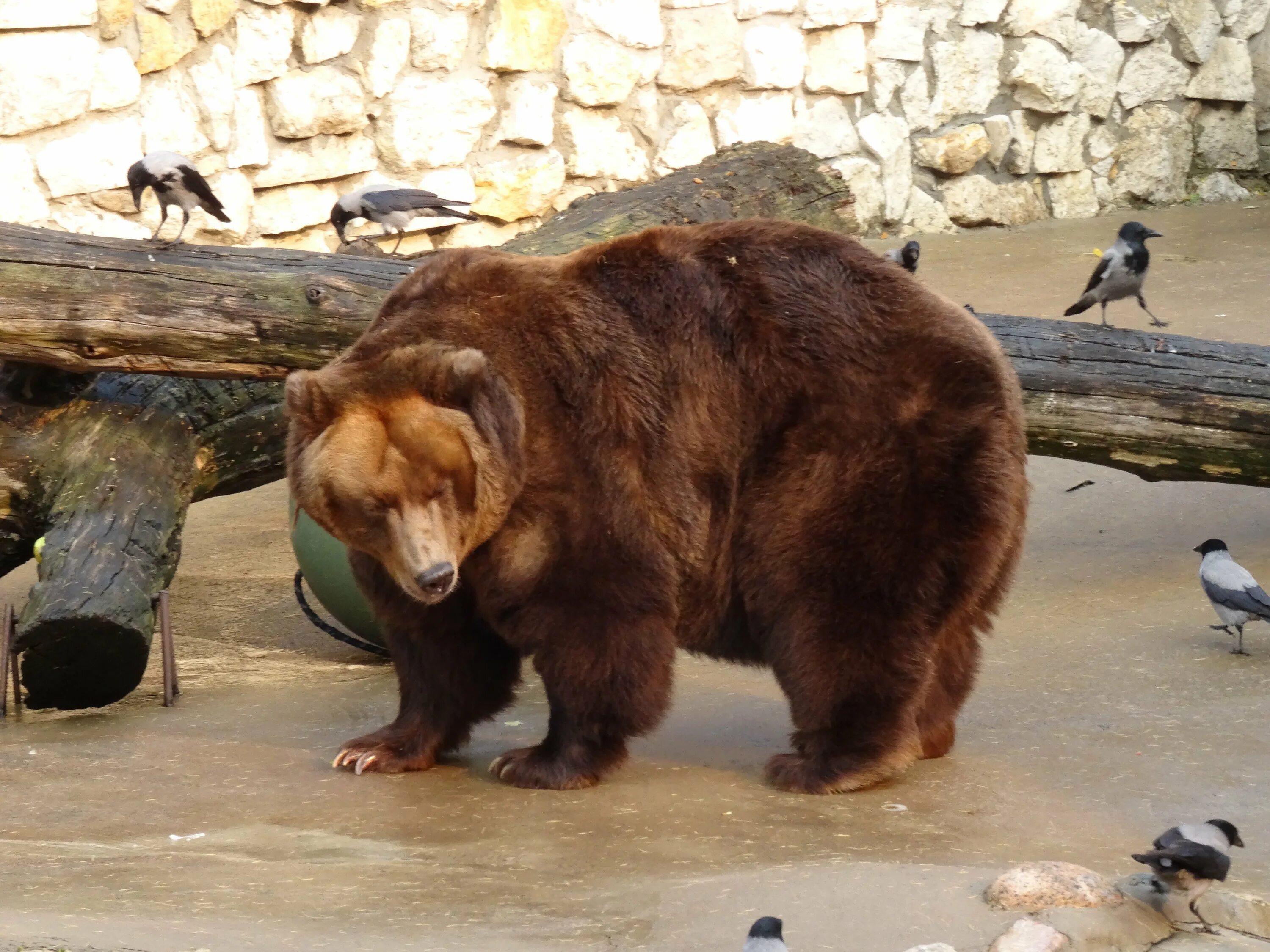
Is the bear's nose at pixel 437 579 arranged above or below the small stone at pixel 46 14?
below

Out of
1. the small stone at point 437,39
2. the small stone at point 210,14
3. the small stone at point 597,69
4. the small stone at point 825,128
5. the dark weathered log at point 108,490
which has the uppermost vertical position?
the small stone at point 210,14

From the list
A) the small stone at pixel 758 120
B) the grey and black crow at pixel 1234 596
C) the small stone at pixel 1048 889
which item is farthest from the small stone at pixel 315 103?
the small stone at pixel 1048 889

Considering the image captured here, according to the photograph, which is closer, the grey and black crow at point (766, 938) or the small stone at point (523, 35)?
the grey and black crow at point (766, 938)

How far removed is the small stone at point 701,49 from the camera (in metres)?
11.5

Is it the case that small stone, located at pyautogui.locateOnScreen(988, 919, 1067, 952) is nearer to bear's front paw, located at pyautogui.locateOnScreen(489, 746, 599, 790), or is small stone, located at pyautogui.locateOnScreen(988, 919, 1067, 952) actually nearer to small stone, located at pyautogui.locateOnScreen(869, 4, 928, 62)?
bear's front paw, located at pyautogui.locateOnScreen(489, 746, 599, 790)

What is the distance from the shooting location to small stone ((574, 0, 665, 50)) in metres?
11.0

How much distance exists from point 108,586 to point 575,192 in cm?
626

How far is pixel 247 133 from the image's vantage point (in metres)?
9.71

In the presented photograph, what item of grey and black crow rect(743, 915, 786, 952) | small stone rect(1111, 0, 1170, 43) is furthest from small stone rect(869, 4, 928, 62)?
grey and black crow rect(743, 915, 786, 952)

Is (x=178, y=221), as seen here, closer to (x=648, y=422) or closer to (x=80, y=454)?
(x=80, y=454)

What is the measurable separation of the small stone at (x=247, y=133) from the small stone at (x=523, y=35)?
1592 mm

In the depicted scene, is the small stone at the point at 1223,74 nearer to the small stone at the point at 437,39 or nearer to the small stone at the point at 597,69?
the small stone at the point at 597,69

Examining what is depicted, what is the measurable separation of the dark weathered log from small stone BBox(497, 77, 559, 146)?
14.7 ft

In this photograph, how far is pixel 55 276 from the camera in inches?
234
